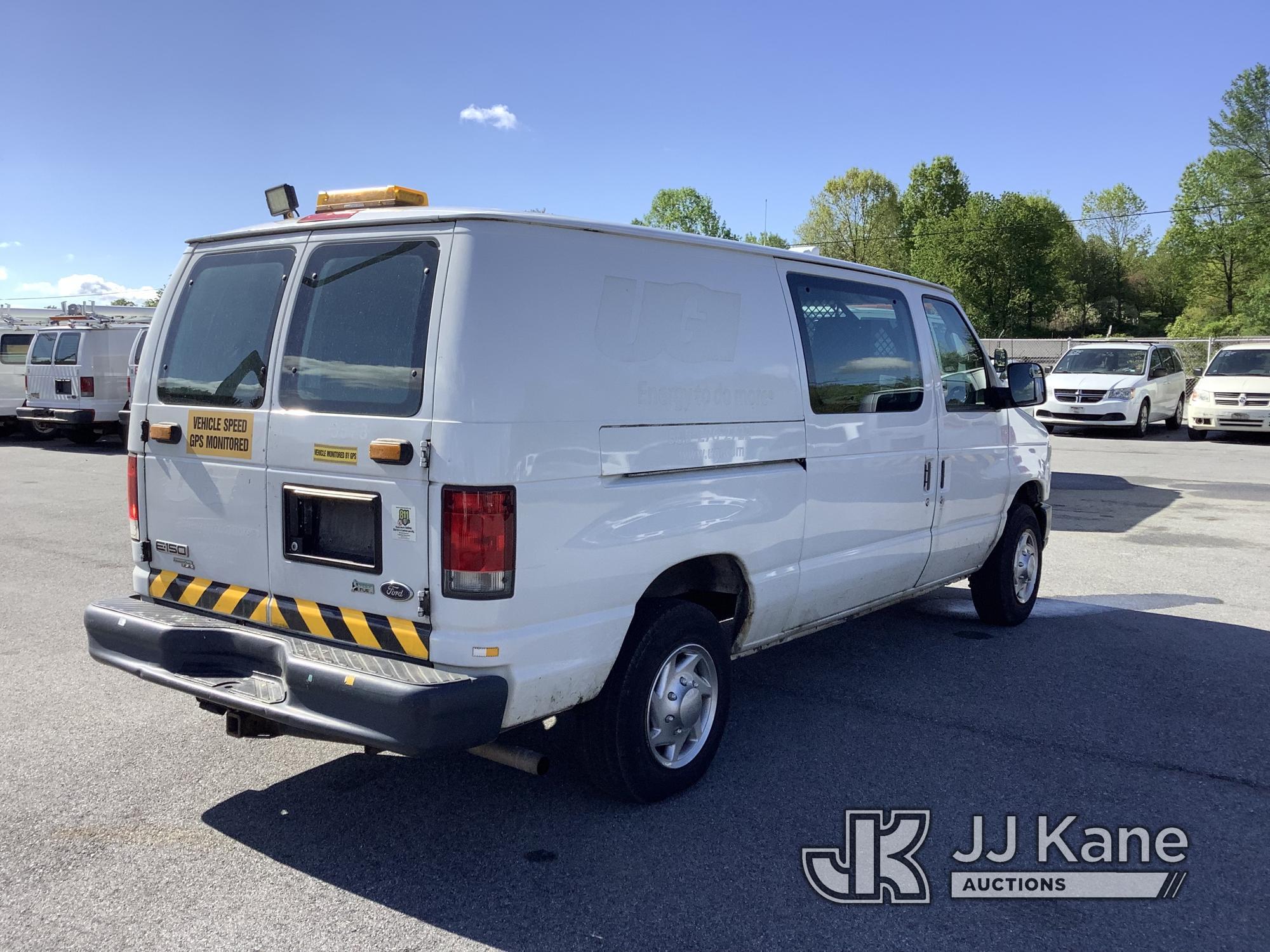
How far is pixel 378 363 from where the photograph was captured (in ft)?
11.7

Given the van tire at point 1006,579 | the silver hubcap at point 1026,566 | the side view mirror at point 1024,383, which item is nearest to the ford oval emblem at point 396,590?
the side view mirror at point 1024,383

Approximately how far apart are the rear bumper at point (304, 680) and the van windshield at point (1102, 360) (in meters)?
20.6

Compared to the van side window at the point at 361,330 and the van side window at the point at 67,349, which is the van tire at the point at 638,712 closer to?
the van side window at the point at 361,330

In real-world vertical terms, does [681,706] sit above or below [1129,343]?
below

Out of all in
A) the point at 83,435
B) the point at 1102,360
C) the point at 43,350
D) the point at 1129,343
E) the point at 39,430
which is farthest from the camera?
the point at 1129,343

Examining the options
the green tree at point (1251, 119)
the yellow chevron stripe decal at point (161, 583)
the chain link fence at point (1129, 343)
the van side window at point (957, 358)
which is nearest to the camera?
the yellow chevron stripe decal at point (161, 583)

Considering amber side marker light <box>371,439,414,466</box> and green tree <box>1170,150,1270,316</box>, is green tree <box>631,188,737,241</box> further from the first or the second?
amber side marker light <box>371,439,414,466</box>

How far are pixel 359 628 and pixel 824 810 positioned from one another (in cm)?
187

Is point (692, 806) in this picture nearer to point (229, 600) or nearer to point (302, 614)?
point (302, 614)

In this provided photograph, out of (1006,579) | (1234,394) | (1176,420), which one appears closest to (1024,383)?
(1006,579)

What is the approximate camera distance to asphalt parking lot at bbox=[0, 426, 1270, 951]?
3262 millimetres

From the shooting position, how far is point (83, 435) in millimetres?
19922

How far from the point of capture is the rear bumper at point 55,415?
18.5m

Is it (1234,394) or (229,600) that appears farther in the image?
(1234,394)
